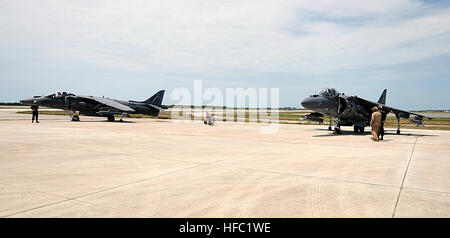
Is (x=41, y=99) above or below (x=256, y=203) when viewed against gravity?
above

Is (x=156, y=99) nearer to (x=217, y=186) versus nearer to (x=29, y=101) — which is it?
(x=29, y=101)

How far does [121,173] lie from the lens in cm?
729

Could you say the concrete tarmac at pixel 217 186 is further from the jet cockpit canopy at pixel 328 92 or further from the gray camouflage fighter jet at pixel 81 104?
the gray camouflage fighter jet at pixel 81 104

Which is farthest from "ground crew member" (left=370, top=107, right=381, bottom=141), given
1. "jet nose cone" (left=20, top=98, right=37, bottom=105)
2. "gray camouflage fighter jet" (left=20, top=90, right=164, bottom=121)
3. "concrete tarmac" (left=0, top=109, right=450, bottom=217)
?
"jet nose cone" (left=20, top=98, right=37, bottom=105)

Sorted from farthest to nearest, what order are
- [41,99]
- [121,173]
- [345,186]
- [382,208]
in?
[41,99], [121,173], [345,186], [382,208]

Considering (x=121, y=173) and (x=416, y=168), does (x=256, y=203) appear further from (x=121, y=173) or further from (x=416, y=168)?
(x=416, y=168)

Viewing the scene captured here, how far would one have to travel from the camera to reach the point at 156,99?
40.7 meters

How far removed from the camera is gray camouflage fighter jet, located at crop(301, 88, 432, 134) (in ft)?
67.4

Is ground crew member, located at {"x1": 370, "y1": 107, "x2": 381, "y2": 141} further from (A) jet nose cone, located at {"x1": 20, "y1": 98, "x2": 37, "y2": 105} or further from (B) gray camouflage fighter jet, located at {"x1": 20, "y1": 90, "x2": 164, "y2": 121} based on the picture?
(A) jet nose cone, located at {"x1": 20, "y1": 98, "x2": 37, "y2": 105}

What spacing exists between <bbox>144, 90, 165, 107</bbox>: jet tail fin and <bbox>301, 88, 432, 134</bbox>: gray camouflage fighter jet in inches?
981

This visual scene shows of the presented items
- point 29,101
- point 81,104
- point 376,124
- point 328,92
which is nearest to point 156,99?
point 81,104

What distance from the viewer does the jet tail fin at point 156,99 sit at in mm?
40438
